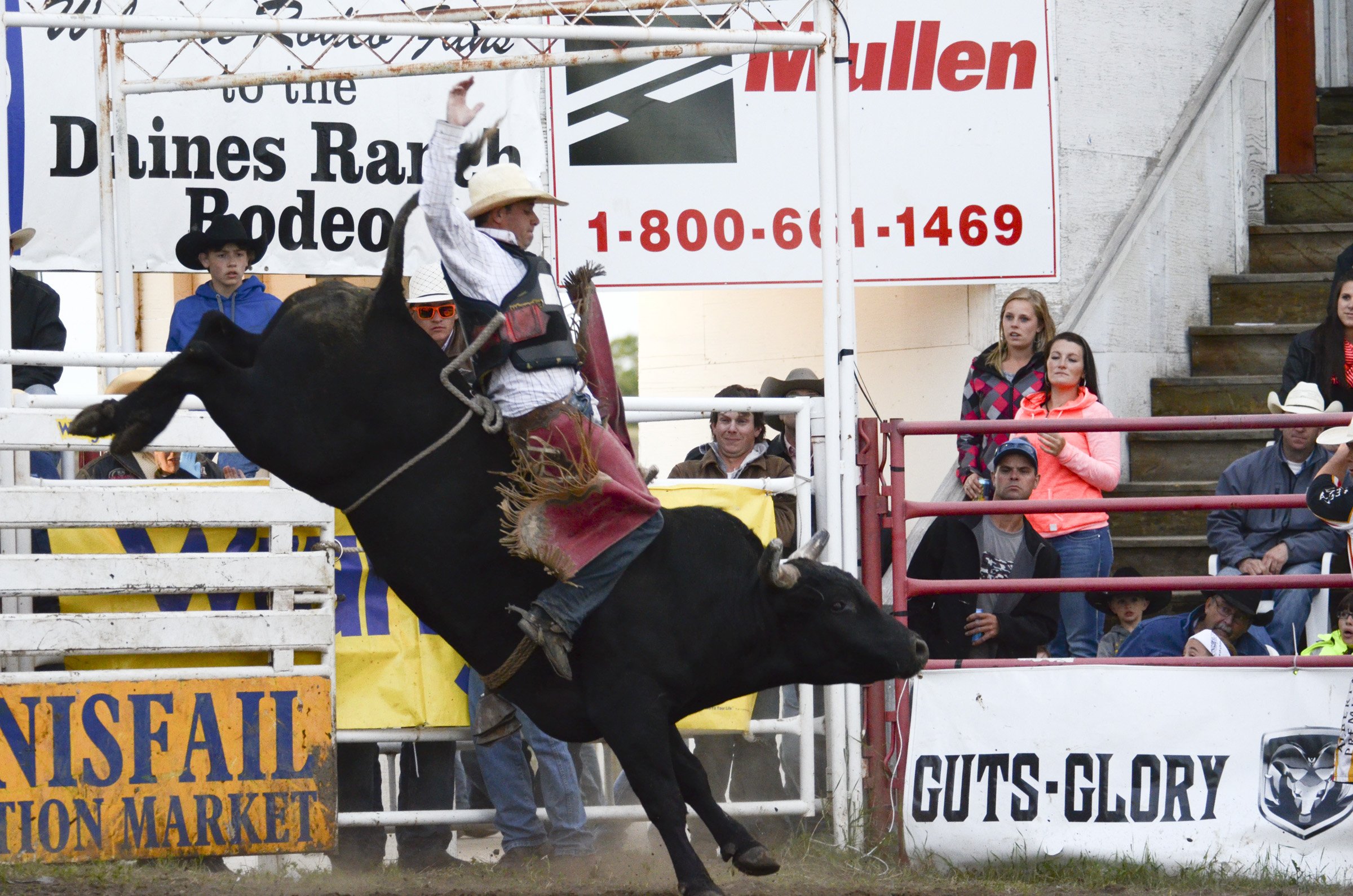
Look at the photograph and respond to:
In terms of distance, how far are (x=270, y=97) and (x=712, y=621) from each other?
4.50 metres

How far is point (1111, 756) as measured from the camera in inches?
225

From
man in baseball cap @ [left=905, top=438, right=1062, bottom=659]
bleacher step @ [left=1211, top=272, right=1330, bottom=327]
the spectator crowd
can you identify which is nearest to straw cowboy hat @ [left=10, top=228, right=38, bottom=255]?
the spectator crowd

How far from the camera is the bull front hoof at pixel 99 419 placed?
4.41 meters

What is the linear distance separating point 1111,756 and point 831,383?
5.65 feet

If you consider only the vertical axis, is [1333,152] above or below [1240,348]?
above

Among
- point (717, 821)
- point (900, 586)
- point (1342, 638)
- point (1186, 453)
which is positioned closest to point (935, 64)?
point (1186, 453)

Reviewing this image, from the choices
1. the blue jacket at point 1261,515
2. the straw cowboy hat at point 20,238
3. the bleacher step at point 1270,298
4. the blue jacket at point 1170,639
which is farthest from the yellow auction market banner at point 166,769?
the bleacher step at point 1270,298

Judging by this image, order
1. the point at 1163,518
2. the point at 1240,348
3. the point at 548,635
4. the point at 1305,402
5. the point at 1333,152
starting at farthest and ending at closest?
1. the point at 1333,152
2. the point at 1240,348
3. the point at 1163,518
4. the point at 1305,402
5. the point at 548,635

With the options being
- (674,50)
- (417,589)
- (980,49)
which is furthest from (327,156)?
(417,589)

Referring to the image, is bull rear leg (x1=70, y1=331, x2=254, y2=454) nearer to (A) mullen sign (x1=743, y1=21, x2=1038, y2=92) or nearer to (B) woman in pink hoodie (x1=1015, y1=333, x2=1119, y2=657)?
(B) woman in pink hoodie (x1=1015, y1=333, x2=1119, y2=657)

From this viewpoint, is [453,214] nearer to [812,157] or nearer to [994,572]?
[994,572]

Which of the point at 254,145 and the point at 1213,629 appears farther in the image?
the point at 254,145

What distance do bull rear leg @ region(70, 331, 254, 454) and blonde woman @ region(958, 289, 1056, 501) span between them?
3.64m

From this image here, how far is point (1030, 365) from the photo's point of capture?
7.02 m
